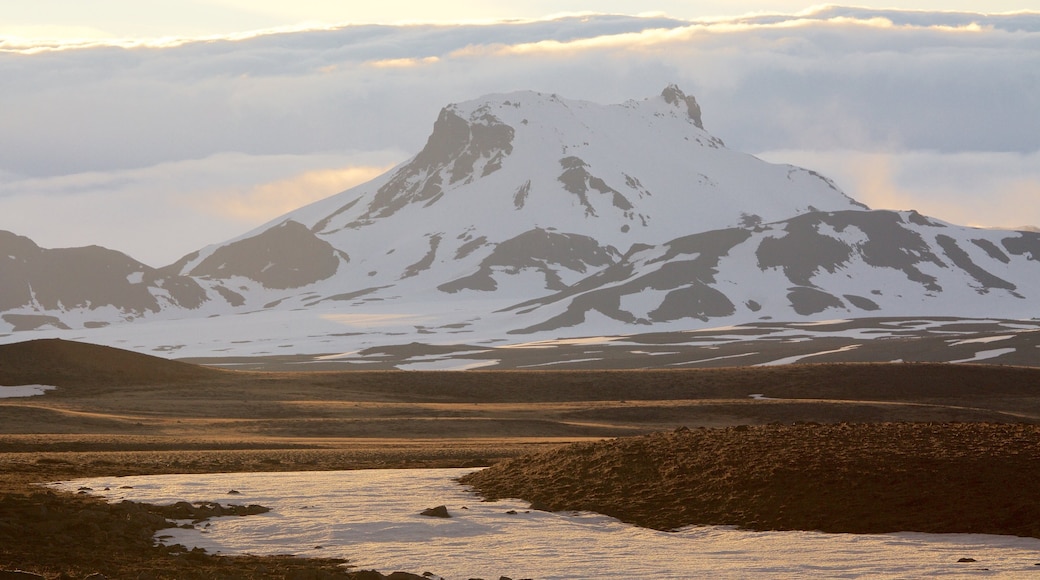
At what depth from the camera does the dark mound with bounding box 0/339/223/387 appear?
8919cm

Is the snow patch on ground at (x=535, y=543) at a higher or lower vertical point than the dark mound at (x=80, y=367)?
lower

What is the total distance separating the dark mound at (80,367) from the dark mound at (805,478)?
60295 millimetres

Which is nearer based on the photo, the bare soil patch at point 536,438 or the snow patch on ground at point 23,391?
the bare soil patch at point 536,438

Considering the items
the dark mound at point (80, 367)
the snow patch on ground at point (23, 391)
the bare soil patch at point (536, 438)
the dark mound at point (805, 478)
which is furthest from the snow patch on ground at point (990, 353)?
the dark mound at point (805, 478)

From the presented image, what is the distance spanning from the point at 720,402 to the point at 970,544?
5204 centimetres

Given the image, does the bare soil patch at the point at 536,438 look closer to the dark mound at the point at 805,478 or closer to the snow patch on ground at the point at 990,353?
the dark mound at the point at 805,478

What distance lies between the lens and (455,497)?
32.8 meters

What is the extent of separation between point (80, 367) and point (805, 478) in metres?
73.3

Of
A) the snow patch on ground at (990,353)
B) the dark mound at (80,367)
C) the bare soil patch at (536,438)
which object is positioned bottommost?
the snow patch on ground at (990,353)

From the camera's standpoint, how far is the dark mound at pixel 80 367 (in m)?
89.2

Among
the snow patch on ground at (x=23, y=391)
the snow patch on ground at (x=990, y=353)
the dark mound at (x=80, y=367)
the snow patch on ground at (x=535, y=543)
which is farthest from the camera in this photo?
the snow patch on ground at (x=990, y=353)

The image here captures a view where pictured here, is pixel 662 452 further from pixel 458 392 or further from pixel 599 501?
pixel 458 392

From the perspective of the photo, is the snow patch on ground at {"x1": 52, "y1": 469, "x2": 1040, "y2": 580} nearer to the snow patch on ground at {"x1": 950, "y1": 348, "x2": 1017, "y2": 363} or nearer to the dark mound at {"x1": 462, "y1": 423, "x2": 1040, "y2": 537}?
the dark mound at {"x1": 462, "y1": 423, "x2": 1040, "y2": 537}

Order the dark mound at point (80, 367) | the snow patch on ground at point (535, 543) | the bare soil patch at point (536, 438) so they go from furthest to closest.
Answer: the dark mound at point (80, 367), the bare soil patch at point (536, 438), the snow patch on ground at point (535, 543)
